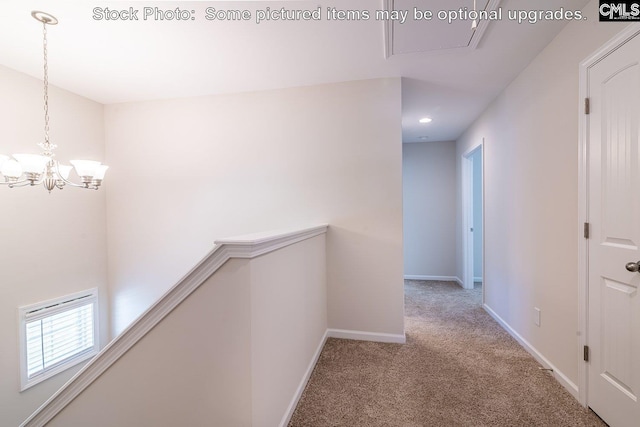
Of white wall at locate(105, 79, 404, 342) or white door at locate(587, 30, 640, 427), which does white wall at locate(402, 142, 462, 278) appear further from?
white door at locate(587, 30, 640, 427)

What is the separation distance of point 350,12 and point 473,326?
3071mm

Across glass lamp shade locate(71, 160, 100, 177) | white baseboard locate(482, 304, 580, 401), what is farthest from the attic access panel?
white baseboard locate(482, 304, 580, 401)

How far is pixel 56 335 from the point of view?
2.67 metres

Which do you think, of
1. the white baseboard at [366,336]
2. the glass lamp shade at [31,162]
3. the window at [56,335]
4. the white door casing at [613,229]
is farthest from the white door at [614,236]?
the window at [56,335]

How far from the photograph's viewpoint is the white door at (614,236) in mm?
1333

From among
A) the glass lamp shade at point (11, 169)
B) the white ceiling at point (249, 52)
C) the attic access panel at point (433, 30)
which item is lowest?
the glass lamp shade at point (11, 169)

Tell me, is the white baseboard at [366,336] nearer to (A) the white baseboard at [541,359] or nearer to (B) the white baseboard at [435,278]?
(A) the white baseboard at [541,359]

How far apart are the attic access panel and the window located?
3902 millimetres

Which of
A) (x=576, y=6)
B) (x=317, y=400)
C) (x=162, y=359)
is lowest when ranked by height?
(x=317, y=400)

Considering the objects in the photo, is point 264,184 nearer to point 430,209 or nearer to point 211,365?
point 211,365

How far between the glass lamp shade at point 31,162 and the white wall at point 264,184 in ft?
4.26

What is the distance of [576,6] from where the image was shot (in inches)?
64.1

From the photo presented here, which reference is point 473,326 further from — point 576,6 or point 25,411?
point 25,411

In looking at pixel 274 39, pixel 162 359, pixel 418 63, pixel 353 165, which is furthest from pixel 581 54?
pixel 162 359
